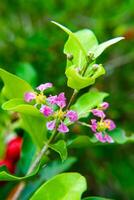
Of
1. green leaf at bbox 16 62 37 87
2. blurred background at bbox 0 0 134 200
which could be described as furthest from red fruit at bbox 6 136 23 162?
blurred background at bbox 0 0 134 200

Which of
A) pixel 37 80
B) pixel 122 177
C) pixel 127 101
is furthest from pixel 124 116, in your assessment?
pixel 37 80

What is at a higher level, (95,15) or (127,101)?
(95,15)

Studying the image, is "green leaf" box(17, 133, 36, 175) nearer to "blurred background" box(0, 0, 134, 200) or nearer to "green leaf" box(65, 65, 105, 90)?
"green leaf" box(65, 65, 105, 90)

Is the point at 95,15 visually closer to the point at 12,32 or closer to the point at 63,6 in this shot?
the point at 63,6

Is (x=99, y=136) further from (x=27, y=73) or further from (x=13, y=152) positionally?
(x=27, y=73)

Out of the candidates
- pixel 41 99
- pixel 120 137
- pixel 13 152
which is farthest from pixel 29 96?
pixel 13 152

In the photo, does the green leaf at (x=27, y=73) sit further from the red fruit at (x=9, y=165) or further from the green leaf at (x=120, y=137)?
the green leaf at (x=120, y=137)
